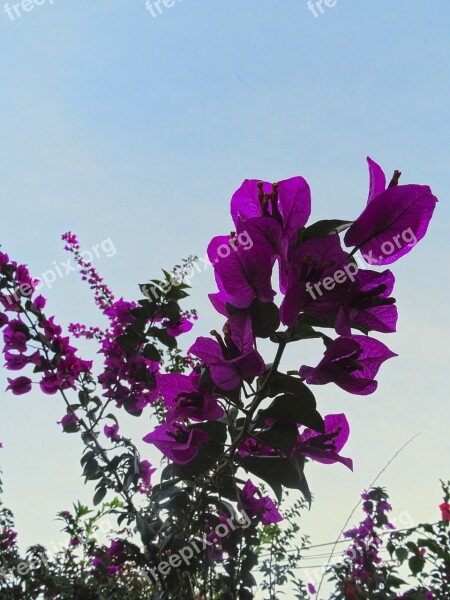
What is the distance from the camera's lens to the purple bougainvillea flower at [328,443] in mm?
934

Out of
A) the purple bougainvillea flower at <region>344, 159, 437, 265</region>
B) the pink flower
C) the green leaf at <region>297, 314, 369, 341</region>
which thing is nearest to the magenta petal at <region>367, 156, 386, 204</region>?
the purple bougainvillea flower at <region>344, 159, 437, 265</region>

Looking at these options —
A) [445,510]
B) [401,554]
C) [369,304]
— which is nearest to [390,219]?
[369,304]

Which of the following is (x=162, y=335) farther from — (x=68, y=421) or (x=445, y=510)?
(x=445, y=510)

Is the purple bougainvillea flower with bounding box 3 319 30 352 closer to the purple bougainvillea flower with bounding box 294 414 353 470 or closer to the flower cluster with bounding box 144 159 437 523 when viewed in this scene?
the flower cluster with bounding box 144 159 437 523

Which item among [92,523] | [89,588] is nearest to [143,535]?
[89,588]

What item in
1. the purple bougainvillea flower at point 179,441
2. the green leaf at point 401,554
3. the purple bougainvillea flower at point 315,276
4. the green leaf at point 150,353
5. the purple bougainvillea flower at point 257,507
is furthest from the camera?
the green leaf at point 401,554

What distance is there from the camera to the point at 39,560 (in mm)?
2602

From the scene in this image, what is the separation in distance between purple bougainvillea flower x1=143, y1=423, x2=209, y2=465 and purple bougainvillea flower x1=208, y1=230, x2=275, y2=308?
30cm

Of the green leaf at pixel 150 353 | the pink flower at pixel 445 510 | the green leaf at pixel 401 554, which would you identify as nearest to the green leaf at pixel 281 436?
the green leaf at pixel 150 353

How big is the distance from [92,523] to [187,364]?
1.39 m

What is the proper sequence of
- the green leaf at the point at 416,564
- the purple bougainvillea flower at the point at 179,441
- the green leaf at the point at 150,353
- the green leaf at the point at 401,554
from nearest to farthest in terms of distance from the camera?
the purple bougainvillea flower at the point at 179,441
the green leaf at the point at 150,353
the green leaf at the point at 416,564
the green leaf at the point at 401,554

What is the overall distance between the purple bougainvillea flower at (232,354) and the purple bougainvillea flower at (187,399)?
92 millimetres

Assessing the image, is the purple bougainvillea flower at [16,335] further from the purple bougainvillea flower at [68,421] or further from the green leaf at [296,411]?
the green leaf at [296,411]

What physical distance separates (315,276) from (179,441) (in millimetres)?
461
